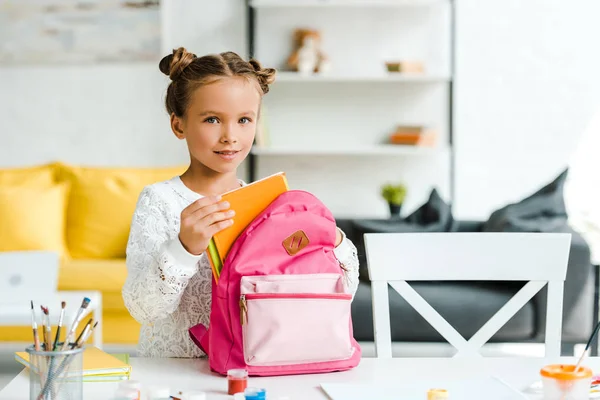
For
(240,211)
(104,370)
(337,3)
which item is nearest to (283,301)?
(240,211)

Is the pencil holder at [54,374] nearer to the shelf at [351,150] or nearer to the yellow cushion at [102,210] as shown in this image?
the yellow cushion at [102,210]

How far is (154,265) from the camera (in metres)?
1.18

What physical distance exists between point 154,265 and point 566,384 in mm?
591

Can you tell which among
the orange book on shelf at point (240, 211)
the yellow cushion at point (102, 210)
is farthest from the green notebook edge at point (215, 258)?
the yellow cushion at point (102, 210)

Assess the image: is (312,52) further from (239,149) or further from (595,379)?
(595,379)

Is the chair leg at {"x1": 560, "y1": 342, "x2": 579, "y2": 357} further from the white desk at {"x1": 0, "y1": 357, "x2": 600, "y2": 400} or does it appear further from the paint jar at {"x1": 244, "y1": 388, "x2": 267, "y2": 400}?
the paint jar at {"x1": 244, "y1": 388, "x2": 267, "y2": 400}

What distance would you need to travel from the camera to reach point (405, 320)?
321cm

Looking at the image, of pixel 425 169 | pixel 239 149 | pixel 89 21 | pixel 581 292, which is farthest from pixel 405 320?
pixel 89 21

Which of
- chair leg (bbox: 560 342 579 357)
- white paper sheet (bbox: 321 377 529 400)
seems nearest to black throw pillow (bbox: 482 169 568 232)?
chair leg (bbox: 560 342 579 357)

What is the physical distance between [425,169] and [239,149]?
11.2 feet

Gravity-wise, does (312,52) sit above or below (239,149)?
above

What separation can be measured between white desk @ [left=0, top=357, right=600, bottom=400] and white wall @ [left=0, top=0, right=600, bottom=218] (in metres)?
3.40

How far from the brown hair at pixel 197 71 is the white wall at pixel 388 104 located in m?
3.22

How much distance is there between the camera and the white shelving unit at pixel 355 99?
4559 mm
